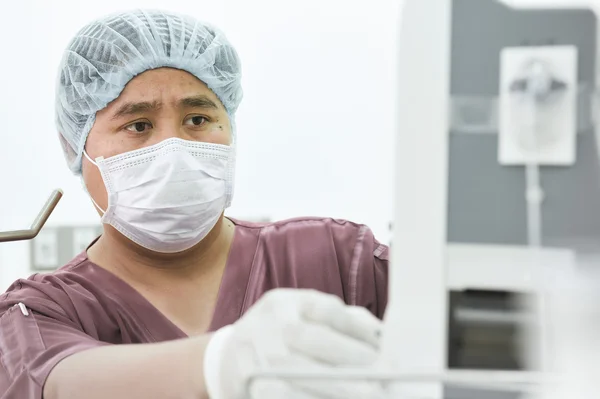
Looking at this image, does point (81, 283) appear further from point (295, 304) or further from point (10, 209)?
point (10, 209)

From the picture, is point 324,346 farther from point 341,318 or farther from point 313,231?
point 313,231

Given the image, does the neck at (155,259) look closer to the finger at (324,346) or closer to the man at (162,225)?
the man at (162,225)

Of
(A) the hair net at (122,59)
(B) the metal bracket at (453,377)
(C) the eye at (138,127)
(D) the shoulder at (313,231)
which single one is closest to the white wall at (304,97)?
(D) the shoulder at (313,231)

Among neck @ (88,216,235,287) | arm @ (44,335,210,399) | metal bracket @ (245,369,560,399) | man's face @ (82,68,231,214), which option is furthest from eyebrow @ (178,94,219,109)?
metal bracket @ (245,369,560,399)

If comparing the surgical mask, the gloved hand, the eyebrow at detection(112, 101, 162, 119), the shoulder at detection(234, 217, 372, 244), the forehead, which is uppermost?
the forehead

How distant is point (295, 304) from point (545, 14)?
15.6 inches

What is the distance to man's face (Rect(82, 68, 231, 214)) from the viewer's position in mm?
1291

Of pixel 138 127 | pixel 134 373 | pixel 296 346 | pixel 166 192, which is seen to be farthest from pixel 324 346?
pixel 138 127

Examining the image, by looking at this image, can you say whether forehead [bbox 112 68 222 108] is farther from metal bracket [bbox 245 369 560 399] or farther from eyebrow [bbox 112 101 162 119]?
metal bracket [bbox 245 369 560 399]

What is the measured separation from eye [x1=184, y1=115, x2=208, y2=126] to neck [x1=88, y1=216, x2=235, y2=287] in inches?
8.6

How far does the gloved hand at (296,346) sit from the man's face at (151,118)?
2.22ft

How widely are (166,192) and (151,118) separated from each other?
156 mm

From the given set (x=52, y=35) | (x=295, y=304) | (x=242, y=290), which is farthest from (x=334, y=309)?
(x=52, y=35)

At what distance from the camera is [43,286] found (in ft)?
3.95
